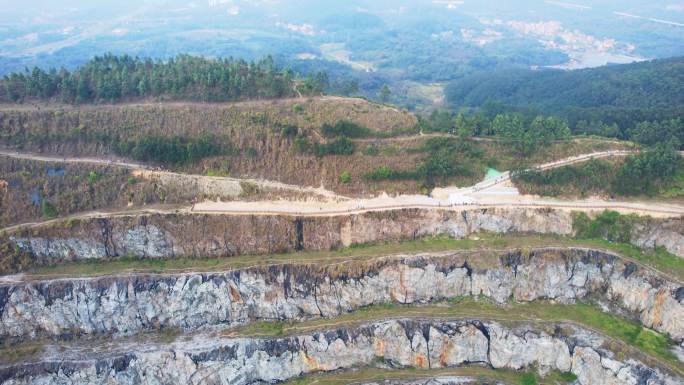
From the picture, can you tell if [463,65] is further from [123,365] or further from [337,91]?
[123,365]

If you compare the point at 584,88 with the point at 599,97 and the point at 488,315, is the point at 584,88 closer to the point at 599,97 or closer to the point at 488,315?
the point at 599,97

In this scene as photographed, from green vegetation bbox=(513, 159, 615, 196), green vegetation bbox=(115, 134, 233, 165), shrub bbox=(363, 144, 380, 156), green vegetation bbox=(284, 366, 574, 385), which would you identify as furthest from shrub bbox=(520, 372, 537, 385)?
green vegetation bbox=(115, 134, 233, 165)

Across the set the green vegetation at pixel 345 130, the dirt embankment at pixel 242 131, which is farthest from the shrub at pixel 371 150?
the green vegetation at pixel 345 130

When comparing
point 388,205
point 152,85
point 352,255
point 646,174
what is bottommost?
point 352,255

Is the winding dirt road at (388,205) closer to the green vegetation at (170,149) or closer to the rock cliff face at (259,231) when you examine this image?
the rock cliff face at (259,231)

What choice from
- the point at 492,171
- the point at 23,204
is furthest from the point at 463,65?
the point at 23,204

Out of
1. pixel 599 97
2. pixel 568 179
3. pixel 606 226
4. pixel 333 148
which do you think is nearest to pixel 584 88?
pixel 599 97

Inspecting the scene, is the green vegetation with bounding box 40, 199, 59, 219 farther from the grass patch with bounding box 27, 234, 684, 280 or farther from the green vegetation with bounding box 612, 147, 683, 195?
the green vegetation with bounding box 612, 147, 683, 195
